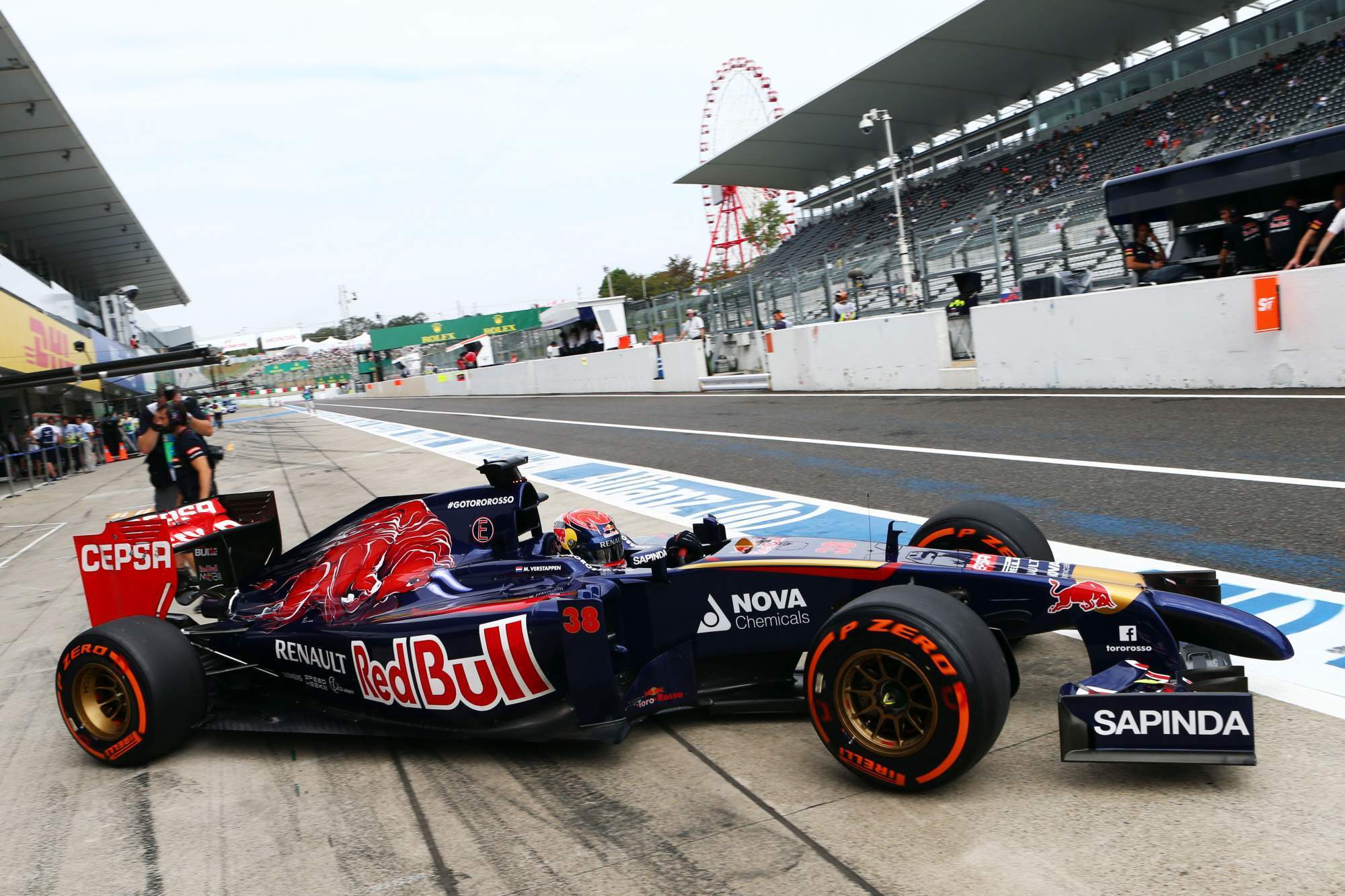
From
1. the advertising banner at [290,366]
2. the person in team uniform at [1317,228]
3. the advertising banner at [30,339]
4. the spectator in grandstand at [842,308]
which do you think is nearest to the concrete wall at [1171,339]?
the person in team uniform at [1317,228]

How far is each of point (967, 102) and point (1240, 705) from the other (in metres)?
39.1

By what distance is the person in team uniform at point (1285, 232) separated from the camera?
36.6ft

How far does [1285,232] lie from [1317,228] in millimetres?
726

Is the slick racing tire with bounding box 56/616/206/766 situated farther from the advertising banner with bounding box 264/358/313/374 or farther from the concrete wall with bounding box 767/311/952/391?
the advertising banner with bounding box 264/358/313/374

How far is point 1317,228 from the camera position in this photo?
10.5 m

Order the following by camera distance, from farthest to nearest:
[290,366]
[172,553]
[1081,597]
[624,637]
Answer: [290,366]
[172,553]
[624,637]
[1081,597]

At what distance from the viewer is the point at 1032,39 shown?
105 feet

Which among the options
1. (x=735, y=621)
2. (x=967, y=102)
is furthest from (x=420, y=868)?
(x=967, y=102)

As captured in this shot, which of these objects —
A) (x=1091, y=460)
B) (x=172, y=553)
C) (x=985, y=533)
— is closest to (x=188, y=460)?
(x=172, y=553)

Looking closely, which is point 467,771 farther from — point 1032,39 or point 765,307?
point 1032,39

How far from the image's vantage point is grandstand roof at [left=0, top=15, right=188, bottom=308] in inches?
922

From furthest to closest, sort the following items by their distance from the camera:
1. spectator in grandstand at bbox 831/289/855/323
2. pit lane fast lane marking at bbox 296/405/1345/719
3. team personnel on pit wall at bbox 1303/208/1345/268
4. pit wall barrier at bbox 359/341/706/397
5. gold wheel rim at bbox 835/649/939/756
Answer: pit wall barrier at bbox 359/341/706/397 → spectator in grandstand at bbox 831/289/855/323 → team personnel on pit wall at bbox 1303/208/1345/268 → pit lane fast lane marking at bbox 296/405/1345/719 → gold wheel rim at bbox 835/649/939/756

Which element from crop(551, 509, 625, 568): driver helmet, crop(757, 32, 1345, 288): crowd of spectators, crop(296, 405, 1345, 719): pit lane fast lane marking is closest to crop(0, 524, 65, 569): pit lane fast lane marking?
crop(296, 405, 1345, 719): pit lane fast lane marking

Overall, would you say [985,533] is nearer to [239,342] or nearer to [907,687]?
[907,687]
